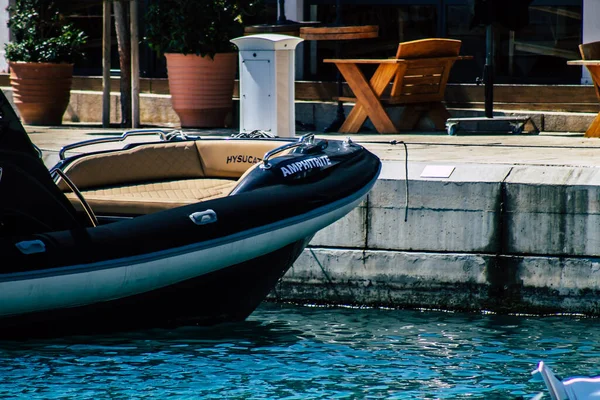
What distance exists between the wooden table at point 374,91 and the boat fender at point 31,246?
539 centimetres

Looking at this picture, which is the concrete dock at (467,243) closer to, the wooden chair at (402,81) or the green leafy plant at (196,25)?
the wooden chair at (402,81)

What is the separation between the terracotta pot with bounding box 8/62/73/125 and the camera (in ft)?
41.0

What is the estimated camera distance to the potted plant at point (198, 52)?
11.9 meters

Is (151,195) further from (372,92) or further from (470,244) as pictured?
(372,92)

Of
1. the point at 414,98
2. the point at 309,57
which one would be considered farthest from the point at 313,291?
the point at 309,57

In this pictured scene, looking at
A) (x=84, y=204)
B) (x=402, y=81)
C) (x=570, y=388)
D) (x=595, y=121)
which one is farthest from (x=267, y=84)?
(x=570, y=388)

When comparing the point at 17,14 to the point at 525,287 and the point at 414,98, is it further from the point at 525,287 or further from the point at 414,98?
the point at 525,287

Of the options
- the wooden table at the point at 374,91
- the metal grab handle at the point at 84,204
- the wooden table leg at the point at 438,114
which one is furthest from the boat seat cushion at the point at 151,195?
the wooden table leg at the point at 438,114

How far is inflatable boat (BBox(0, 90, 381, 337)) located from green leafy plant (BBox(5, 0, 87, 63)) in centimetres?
486

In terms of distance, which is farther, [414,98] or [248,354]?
[414,98]

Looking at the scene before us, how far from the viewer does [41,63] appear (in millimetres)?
12477

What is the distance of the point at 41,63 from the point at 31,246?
21.1 ft

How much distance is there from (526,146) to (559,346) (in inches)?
119

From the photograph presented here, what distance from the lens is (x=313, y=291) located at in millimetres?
8477
